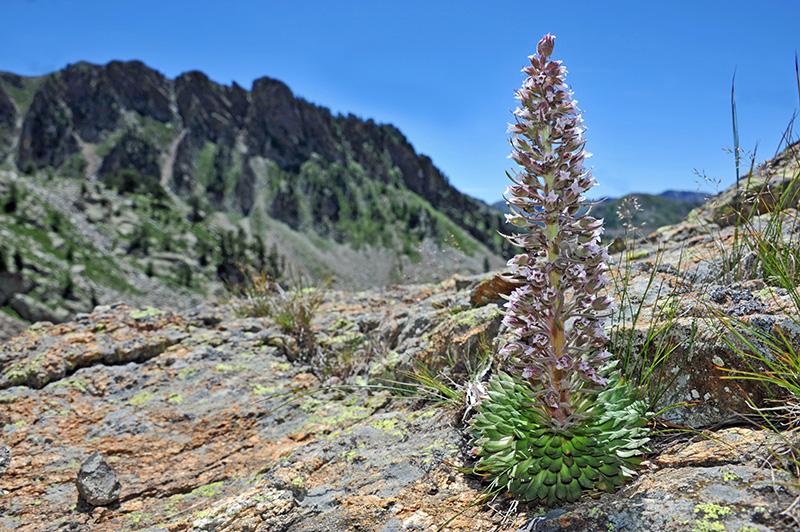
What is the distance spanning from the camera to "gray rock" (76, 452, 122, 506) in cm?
483

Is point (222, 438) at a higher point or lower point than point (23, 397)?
lower

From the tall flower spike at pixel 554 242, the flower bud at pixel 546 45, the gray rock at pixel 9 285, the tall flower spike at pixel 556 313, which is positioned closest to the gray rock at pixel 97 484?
the tall flower spike at pixel 556 313

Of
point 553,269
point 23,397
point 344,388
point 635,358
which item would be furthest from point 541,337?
point 23,397

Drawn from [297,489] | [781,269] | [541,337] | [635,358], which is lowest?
[297,489]

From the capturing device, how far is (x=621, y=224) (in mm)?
5566

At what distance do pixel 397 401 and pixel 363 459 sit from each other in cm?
125

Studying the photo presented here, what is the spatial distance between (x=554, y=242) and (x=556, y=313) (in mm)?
504

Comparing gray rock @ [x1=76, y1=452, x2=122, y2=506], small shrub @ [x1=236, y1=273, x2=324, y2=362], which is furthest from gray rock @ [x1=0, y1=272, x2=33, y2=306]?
gray rock @ [x1=76, y1=452, x2=122, y2=506]

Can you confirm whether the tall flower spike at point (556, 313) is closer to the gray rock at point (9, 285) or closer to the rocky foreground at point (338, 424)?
the rocky foreground at point (338, 424)

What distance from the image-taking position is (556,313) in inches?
141

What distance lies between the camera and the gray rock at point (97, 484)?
483 cm

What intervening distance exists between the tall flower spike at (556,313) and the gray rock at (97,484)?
11.9 ft

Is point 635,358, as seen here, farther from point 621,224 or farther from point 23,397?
point 23,397

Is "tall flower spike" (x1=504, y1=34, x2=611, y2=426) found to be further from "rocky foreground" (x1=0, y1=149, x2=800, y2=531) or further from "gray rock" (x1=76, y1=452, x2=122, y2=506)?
"gray rock" (x1=76, y1=452, x2=122, y2=506)
